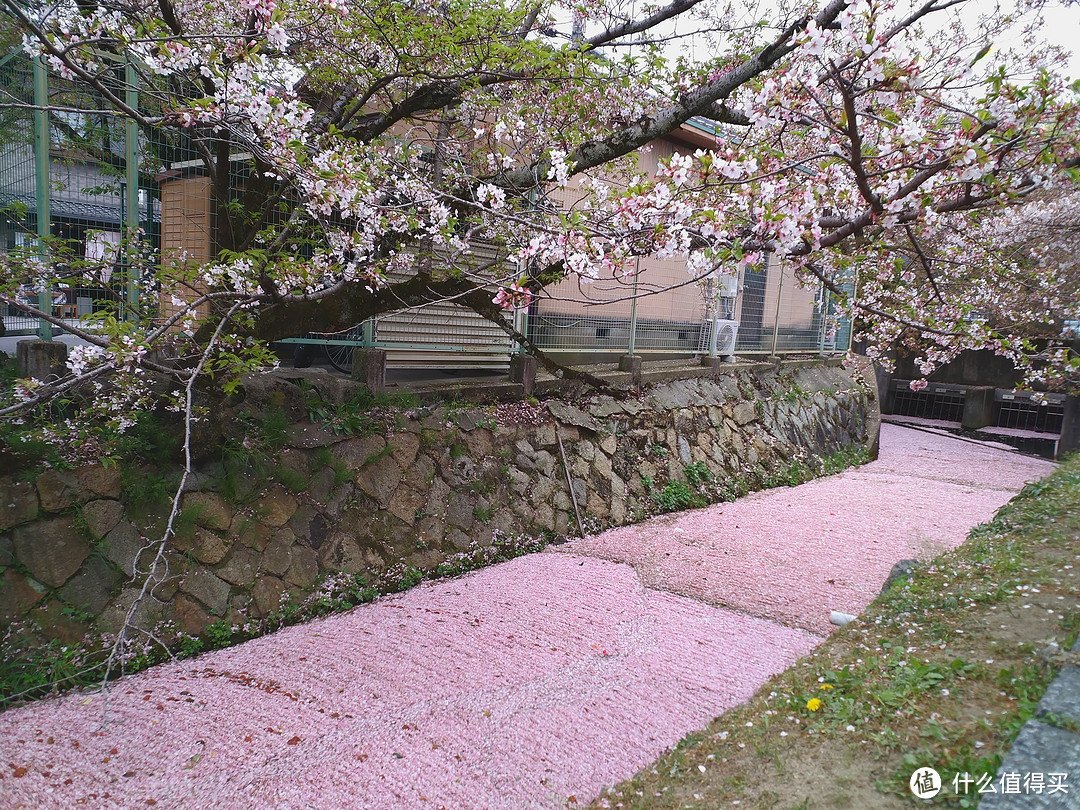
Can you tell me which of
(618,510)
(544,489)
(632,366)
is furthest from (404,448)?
(632,366)

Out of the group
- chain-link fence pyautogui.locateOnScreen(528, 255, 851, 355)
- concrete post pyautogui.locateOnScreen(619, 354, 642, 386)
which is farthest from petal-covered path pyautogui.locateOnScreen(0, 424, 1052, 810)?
concrete post pyautogui.locateOnScreen(619, 354, 642, 386)

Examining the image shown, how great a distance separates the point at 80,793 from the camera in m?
2.50

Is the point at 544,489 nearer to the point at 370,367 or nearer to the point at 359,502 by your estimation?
the point at 359,502

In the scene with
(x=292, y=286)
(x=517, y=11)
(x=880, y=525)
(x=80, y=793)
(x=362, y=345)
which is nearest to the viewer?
(x=80, y=793)

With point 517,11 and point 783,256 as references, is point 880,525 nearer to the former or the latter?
point 783,256

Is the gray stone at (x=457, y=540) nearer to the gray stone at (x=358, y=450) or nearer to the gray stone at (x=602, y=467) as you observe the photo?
the gray stone at (x=358, y=450)

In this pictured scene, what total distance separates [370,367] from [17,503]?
243 centimetres

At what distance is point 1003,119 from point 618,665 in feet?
10.5

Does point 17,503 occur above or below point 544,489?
above

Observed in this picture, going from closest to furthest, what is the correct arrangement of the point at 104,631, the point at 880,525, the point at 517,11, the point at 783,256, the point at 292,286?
the point at 783,256, the point at 104,631, the point at 292,286, the point at 517,11, the point at 880,525

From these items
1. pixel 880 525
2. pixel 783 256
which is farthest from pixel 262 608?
pixel 880 525

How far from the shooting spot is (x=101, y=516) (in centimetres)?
359

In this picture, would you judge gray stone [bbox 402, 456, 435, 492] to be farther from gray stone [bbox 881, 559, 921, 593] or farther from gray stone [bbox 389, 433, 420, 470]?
gray stone [bbox 881, 559, 921, 593]

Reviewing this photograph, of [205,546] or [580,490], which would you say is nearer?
[205,546]
